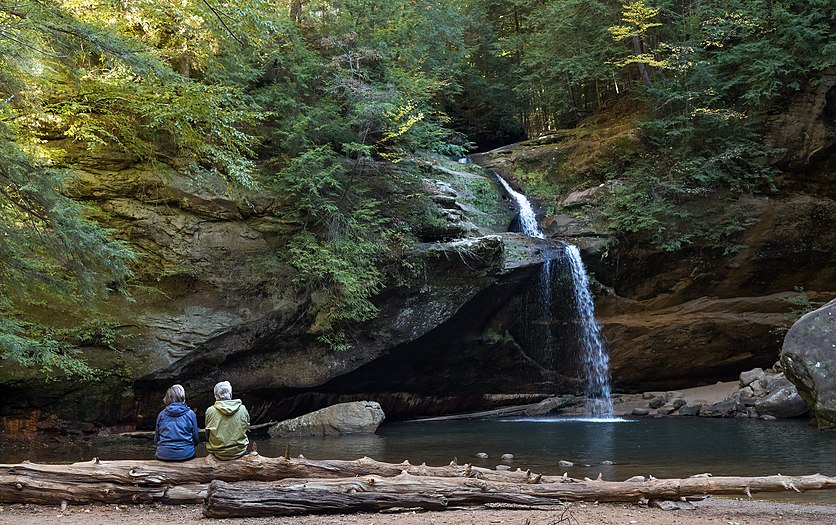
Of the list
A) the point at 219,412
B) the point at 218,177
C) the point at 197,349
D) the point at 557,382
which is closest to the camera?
the point at 219,412

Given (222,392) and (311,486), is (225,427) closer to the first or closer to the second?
(222,392)

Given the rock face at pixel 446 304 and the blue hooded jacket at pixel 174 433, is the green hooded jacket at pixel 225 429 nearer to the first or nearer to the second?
the blue hooded jacket at pixel 174 433

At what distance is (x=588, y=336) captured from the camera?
61.6 ft

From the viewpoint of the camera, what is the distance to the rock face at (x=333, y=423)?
47.7ft

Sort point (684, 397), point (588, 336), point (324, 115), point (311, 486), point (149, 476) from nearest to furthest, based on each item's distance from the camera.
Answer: point (311, 486)
point (149, 476)
point (324, 115)
point (684, 397)
point (588, 336)

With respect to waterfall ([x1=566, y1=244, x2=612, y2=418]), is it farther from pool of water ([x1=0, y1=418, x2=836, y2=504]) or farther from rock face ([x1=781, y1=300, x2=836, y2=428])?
rock face ([x1=781, y1=300, x2=836, y2=428])

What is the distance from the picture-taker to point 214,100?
10312mm

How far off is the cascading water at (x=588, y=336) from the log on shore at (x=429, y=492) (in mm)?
11553

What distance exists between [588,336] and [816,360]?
6726 millimetres

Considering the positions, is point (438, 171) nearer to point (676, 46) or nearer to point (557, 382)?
point (557, 382)

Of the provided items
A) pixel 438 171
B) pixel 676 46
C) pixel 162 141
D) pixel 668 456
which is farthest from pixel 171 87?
pixel 676 46

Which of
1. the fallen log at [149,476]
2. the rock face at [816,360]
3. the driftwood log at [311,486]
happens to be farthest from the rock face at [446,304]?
the driftwood log at [311,486]

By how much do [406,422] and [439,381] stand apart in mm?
1523

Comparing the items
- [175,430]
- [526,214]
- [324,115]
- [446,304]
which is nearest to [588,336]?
[526,214]
